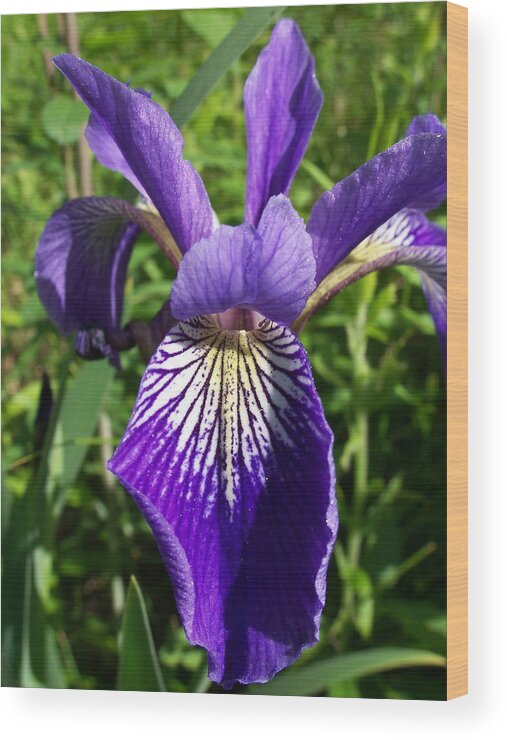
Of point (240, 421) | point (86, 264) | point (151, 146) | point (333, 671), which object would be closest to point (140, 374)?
point (86, 264)

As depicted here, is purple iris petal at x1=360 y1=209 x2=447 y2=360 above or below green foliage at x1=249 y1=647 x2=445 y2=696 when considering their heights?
above

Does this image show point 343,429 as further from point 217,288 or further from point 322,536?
point 217,288

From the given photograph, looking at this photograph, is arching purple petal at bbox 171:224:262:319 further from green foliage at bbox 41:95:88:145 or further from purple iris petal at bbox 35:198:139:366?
green foliage at bbox 41:95:88:145

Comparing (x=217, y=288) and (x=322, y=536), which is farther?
Result: (x=322, y=536)

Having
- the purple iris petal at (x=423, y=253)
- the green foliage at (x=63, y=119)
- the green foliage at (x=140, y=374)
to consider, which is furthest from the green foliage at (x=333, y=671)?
the green foliage at (x=63, y=119)

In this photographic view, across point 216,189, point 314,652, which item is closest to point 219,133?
point 216,189

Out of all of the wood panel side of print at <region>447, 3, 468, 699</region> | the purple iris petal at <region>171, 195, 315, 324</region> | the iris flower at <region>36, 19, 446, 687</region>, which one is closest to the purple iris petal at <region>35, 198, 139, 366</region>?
the iris flower at <region>36, 19, 446, 687</region>

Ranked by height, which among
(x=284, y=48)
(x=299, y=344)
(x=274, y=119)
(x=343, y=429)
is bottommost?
(x=343, y=429)
